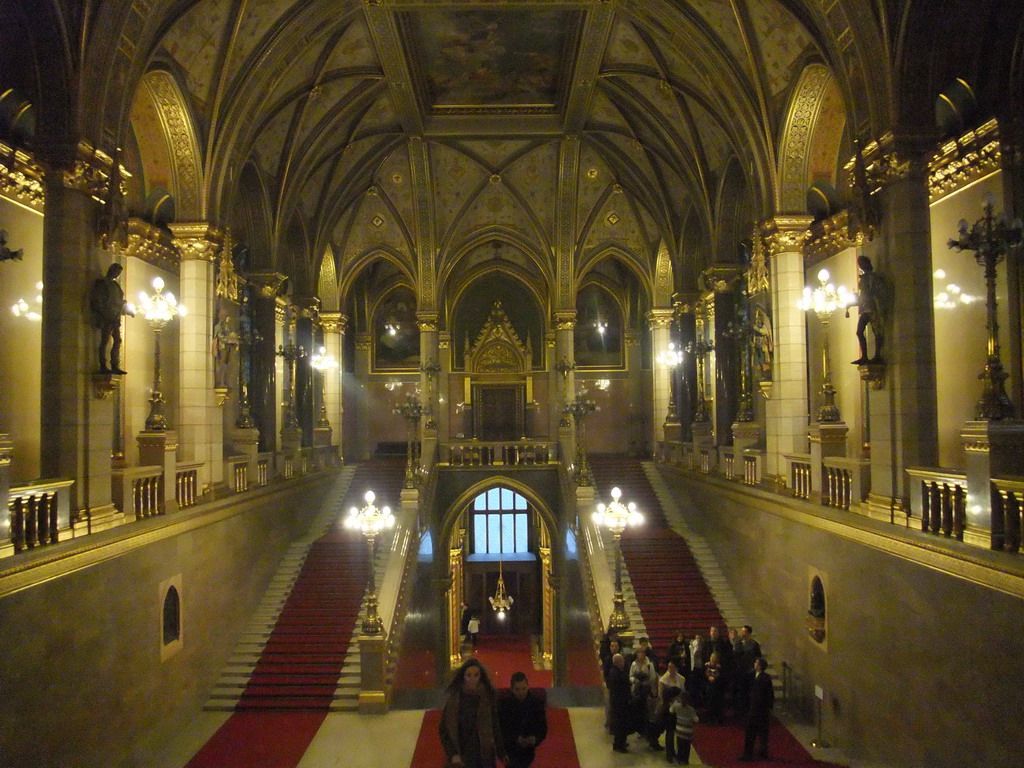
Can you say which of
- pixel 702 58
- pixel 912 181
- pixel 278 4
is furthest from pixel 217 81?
pixel 912 181

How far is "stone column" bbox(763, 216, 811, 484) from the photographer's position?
1409 cm

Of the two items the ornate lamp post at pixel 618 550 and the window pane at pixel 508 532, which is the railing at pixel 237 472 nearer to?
the ornate lamp post at pixel 618 550

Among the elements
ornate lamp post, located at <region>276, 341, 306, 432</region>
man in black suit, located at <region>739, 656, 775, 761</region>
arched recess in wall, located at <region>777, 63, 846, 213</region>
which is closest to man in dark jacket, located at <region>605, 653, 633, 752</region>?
man in black suit, located at <region>739, 656, 775, 761</region>

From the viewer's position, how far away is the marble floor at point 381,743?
10.0 m

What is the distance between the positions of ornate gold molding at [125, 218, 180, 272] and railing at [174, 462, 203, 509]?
4060 millimetres

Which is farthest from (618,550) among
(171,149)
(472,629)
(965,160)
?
(472,629)

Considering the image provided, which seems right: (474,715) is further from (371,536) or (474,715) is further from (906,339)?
(906,339)

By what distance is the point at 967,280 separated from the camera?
10.8m

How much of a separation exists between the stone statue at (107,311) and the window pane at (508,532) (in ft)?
71.3

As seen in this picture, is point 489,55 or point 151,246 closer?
point 151,246

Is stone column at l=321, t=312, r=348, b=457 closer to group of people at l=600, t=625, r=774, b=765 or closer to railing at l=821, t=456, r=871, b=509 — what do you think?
group of people at l=600, t=625, r=774, b=765

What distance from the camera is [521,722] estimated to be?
6191 mm

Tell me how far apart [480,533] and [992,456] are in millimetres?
24532

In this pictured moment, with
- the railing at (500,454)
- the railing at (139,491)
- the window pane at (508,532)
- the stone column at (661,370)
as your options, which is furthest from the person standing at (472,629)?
the railing at (139,491)
